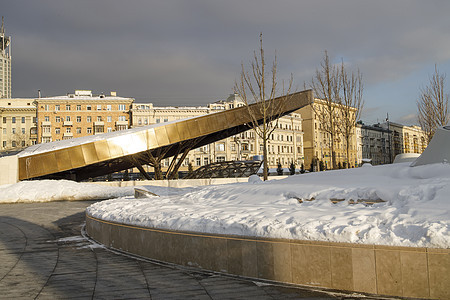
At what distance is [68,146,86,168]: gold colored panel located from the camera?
2309cm

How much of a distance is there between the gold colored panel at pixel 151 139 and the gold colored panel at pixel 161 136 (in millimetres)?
216

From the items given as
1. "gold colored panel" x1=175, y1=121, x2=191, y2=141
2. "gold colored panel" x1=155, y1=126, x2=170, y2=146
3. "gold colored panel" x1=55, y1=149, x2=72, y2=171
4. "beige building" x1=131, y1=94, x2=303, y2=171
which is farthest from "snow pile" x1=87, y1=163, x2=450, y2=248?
"beige building" x1=131, y1=94, x2=303, y2=171

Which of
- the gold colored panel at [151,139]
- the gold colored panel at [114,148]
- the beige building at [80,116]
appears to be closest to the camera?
the gold colored panel at [114,148]

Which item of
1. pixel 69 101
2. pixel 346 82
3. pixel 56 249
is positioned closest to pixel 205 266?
pixel 56 249

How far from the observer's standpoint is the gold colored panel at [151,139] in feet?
82.9

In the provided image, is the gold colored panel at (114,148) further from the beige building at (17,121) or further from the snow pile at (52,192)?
the beige building at (17,121)

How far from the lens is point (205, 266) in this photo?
6.21 m

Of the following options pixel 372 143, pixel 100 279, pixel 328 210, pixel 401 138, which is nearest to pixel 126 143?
pixel 100 279

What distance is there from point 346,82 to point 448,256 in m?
23.8

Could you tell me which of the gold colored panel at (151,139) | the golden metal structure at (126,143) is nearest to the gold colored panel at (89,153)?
the golden metal structure at (126,143)

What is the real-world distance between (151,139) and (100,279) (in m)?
19.9

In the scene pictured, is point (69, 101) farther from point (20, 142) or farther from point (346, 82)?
point (346, 82)

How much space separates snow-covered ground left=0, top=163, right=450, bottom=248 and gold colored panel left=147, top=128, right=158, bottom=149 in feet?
51.7

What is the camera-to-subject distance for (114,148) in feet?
79.2
